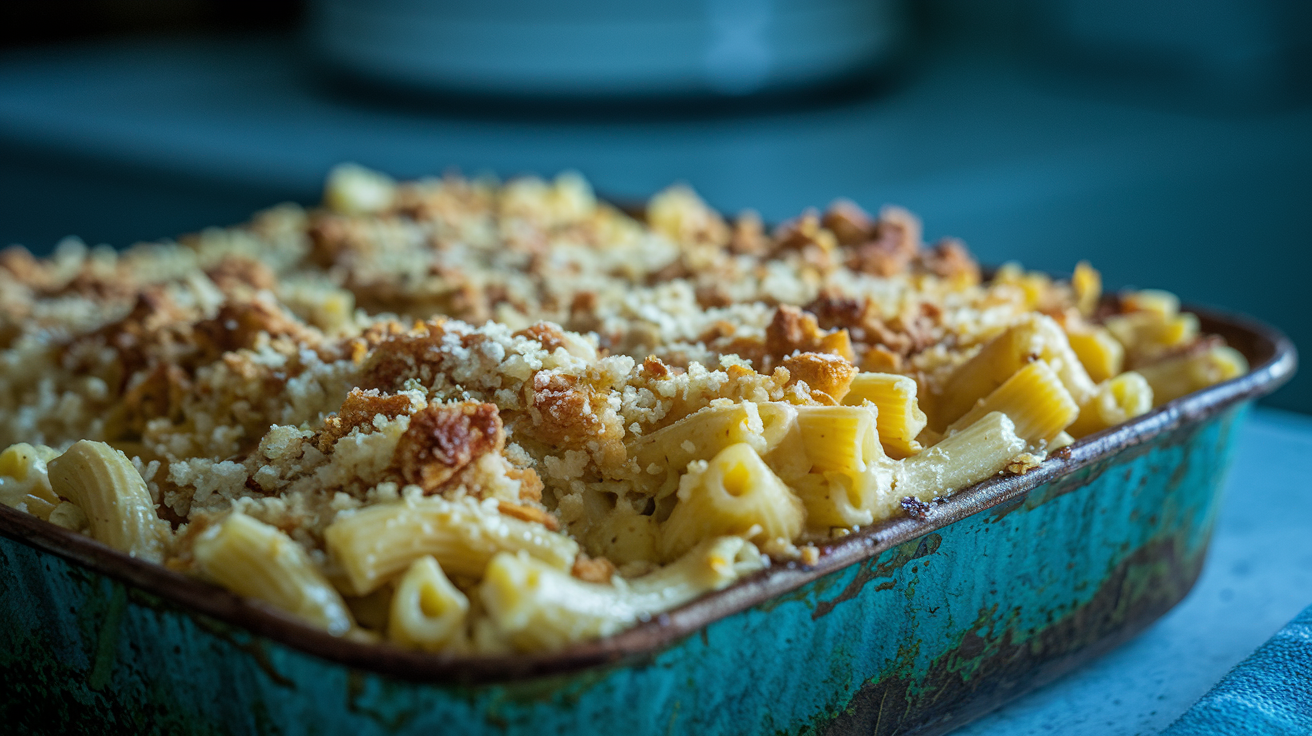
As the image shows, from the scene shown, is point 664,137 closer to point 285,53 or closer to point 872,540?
point 285,53

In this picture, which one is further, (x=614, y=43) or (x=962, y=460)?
(x=614, y=43)

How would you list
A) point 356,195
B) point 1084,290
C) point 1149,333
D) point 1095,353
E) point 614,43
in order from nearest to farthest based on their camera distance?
1. point 1095,353
2. point 1149,333
3. point 1084,290
4. point 356,195
5. point 614,43

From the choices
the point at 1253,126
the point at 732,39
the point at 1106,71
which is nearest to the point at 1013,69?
the point at 1106,71

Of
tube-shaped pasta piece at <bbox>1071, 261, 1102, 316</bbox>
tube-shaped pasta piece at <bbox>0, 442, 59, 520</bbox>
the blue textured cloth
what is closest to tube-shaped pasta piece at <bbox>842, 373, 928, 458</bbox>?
the blue textured cloth

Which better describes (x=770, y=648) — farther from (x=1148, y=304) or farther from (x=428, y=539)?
(x=1148, y=304)

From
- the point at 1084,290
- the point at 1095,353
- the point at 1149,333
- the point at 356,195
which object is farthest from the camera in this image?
the point at 356,195

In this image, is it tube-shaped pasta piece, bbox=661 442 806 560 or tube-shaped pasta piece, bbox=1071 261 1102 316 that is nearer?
tube-shaped pasta piece, bbox=661 442 806 560

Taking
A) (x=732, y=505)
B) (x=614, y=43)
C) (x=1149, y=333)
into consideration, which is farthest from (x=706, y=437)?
(x=614, y=43)

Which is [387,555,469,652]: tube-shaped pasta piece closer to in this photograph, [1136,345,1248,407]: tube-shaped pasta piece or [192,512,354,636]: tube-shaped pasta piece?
[192,512,354,636]: tube-shaped pasta piece
